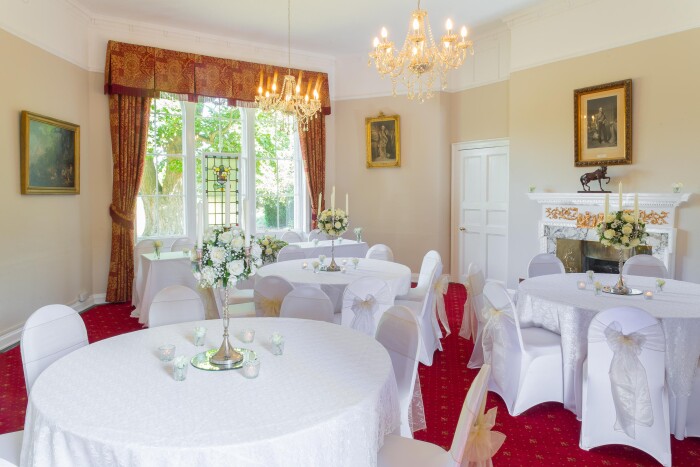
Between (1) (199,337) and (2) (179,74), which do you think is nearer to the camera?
(1) (199,337)

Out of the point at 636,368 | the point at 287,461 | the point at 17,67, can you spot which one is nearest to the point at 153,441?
the point at 287,461

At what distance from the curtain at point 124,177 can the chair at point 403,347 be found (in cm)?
518

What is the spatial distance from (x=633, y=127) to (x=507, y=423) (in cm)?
390

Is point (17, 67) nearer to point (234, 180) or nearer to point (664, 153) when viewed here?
point (234, 180)

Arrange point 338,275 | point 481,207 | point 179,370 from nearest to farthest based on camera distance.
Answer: point 179,370 → point 338,275 → point 481,207

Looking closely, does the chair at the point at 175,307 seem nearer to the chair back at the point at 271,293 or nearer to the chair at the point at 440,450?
the chair back at the point at 271,293

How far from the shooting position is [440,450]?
6.63 ft

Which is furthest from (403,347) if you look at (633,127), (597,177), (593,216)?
(633,127)

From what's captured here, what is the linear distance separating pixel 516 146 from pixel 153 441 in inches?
246

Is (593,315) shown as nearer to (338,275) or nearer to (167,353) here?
(338,275)

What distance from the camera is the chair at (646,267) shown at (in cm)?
447

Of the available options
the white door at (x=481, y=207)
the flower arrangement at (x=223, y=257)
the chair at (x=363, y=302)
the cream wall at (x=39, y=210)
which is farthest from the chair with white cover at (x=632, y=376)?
the cream wall at (x=39, y=210)

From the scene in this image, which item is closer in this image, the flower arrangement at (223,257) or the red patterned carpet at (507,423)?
the flower arrangement at (223,257)

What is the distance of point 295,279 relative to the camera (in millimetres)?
4168
